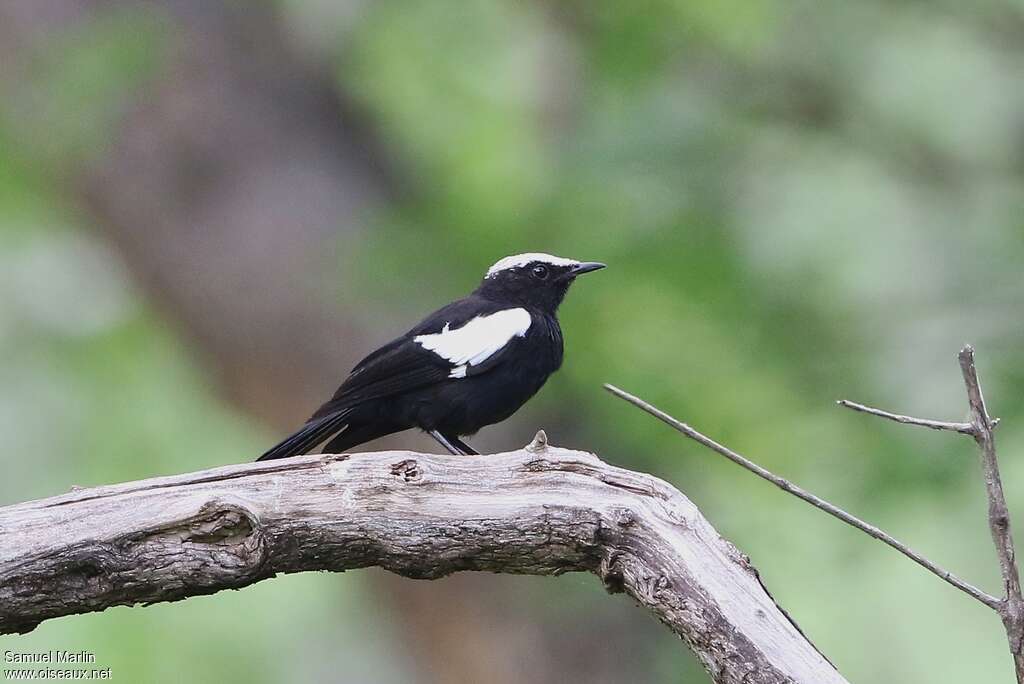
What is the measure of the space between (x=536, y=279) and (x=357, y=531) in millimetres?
2216

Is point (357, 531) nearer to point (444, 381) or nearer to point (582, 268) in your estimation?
point (444, 381)

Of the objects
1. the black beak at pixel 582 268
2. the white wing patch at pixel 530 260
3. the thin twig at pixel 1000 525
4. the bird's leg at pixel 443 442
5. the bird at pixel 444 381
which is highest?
the white wing patch at pixel 530 260

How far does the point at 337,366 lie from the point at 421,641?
1.48 metres

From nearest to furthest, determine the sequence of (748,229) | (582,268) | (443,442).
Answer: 1. (443,442)
2. (582,268)
3. (748,229)

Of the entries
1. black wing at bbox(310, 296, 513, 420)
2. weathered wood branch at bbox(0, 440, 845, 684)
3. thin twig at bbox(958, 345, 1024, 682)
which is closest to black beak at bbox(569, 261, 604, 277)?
black wing at bbox(310, 296, 513, 420)

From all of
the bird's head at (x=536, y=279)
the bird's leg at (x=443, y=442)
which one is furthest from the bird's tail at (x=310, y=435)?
the bird's head at (x=536, y=279)

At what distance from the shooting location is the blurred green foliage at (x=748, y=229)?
5.57m

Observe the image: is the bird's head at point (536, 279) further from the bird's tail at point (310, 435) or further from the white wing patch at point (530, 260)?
the bird's tail at point (310, 435)

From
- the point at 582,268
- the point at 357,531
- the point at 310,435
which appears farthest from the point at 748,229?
the point at 357,531

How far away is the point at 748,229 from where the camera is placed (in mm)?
5836

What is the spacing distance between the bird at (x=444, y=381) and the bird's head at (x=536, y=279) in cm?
33

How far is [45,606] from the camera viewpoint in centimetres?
281

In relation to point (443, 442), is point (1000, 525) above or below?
below

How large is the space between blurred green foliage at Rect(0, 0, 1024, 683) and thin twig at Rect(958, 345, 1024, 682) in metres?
2.90
